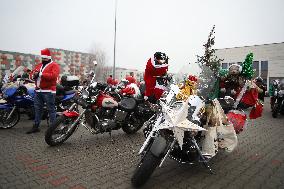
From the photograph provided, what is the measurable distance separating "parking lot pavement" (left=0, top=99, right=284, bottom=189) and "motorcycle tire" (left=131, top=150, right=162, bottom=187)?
0.90 ft

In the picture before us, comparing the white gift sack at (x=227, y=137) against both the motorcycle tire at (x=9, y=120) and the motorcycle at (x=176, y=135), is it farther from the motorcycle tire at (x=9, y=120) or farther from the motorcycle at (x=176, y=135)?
the motorcycle tire at (x=9, y=120)

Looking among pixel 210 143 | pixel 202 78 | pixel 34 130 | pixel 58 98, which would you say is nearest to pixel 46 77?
pixel 58 98

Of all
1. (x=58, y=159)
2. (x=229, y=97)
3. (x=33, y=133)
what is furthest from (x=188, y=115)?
(x=33, y=133)

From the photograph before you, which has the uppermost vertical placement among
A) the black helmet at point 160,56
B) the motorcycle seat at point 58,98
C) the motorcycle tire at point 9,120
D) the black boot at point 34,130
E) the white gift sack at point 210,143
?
the black helmet at point 160,56

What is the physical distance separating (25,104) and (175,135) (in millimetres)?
5258

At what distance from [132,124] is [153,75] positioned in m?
1.38

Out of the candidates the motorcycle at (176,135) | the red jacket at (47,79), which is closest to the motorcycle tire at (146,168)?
the motorcycle at (176,135)

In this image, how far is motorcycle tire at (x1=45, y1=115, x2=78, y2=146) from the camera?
5013 millimetres

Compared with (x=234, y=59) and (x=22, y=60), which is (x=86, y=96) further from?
(x=234, y=59)

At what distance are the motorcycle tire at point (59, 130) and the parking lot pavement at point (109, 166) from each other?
0.46 feet

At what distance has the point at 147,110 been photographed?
19.8ft

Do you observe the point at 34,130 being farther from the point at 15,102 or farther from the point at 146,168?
the point at 146,168

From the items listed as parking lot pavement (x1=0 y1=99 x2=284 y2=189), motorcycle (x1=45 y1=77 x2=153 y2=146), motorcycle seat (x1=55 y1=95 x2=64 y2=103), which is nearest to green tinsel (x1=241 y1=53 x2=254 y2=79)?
parking lot pavement (x1=0 y1=99 x2=284 y2=189)

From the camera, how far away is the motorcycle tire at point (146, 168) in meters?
3.17
